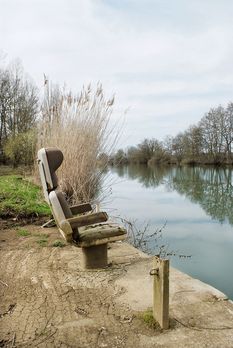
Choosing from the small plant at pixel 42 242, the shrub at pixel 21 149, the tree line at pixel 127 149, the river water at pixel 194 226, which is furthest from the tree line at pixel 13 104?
the small plant at pixel 42 242

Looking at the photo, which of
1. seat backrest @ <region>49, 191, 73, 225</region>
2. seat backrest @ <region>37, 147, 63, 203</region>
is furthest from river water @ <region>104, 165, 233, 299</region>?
seat backrest @ <region>37, 147, 63, 203</region>

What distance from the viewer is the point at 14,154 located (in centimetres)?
1370

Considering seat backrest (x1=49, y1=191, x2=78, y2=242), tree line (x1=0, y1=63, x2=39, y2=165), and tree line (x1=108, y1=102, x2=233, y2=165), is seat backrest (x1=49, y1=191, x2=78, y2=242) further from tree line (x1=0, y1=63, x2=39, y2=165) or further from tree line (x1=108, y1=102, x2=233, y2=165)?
tree line (x1=108, y1=102, x2=233, y2=165)

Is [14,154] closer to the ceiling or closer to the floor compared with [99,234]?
closer to the ceiling

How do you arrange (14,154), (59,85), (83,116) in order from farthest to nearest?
(14,154) < (59,85) < (83,116)

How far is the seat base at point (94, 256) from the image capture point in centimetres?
271

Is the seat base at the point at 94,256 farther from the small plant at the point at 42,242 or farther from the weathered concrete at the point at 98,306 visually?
the small plant at the point at 42,242

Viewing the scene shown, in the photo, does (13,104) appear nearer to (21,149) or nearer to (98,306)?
(21,149)

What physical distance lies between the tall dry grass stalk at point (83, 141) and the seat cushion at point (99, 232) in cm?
205

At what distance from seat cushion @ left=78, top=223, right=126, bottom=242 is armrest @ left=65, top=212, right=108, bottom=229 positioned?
7 centimetres

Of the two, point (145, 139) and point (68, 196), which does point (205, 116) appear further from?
point (68, 196)

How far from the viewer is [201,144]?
31141mm

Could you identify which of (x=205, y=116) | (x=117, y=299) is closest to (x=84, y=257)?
(x=117, y=299)

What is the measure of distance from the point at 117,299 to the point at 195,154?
3088cm
